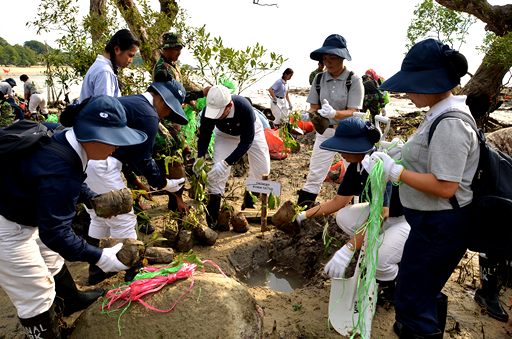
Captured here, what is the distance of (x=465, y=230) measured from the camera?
1.99 meters

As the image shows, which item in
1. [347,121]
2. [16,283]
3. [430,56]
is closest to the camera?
[430,56]

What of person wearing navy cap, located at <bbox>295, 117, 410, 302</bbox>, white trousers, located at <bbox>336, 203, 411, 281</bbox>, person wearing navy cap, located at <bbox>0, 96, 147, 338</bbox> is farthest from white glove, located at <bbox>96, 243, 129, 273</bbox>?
white trousers, located at <bbox>336, 203, 411, 281</bbox>

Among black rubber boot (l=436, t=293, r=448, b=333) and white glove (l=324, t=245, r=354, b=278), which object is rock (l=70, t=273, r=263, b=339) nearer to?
white glove (l=324, t=245, r=354, b=278)

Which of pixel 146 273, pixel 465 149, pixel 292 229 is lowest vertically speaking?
pixel 292 229

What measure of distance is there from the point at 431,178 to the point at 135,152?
86.5 inches

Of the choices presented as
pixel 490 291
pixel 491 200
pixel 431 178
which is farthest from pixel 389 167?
pixel 490 291

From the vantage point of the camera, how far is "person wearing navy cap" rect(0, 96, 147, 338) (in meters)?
1.84

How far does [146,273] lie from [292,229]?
1.99 m

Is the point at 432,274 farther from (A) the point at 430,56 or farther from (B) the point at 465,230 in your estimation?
(A) the point at 430,56

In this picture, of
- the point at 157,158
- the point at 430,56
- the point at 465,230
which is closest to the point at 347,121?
the point at 430,56

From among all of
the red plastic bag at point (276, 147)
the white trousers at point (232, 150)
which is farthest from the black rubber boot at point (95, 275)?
the red plastic bag at point (276, 147)

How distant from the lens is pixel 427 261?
2.01 m

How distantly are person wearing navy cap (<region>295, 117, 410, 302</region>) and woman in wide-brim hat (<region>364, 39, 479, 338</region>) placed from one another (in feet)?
1.30

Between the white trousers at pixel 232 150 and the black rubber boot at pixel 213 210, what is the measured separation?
0.09 metres
